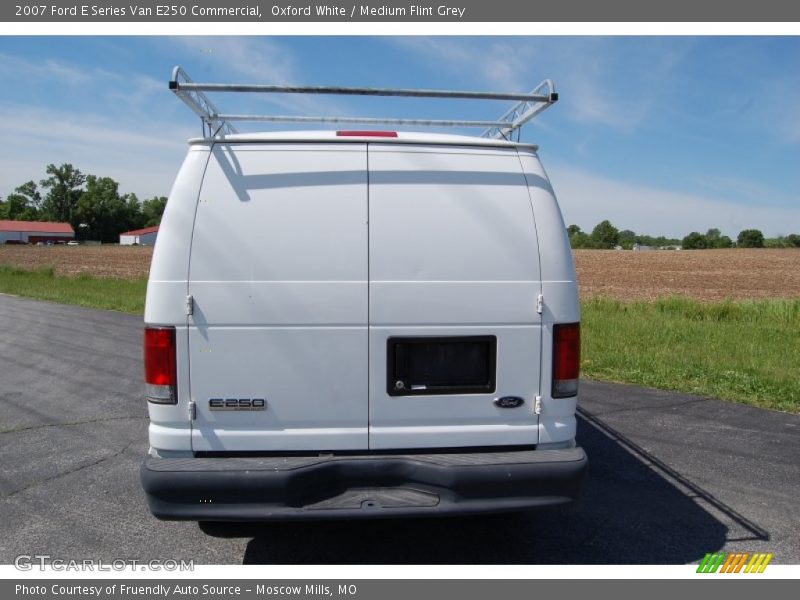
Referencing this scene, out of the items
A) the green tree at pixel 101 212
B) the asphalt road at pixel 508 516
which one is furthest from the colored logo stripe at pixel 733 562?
the green tree at pixel 101 212

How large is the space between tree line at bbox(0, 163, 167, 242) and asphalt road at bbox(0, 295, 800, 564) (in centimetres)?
11332

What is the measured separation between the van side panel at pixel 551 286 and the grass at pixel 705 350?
491 cm

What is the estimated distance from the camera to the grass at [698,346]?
24.9ft

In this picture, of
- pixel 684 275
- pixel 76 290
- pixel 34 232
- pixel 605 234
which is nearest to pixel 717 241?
pixel 605 234

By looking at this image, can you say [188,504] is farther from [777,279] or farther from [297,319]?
[777,279]

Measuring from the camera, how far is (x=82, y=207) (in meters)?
110

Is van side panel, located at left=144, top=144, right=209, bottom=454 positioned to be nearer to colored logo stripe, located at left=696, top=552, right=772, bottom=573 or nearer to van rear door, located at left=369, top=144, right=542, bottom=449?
van rear door, located at left=369, top=144, right=542, bottom=449

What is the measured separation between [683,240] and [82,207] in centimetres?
10209

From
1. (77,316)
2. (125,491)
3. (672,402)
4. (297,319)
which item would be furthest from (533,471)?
(77,316)

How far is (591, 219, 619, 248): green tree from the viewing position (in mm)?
109688

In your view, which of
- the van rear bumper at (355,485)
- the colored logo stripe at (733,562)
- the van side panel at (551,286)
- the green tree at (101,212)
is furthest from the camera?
the green tree at (101,212)

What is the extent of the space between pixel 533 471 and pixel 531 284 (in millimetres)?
921

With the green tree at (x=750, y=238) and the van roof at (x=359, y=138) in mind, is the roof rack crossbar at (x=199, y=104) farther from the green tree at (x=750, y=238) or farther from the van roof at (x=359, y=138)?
the green tree at (x=750, y=238)

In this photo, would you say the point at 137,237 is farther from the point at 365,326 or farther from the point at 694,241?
the point at 365,326
